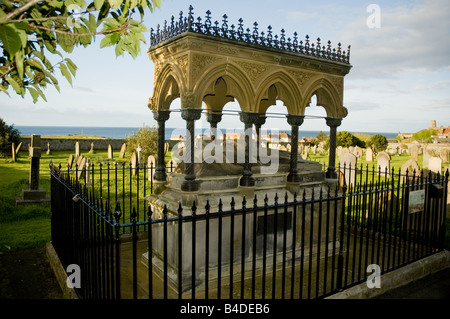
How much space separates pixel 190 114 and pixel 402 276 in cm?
470

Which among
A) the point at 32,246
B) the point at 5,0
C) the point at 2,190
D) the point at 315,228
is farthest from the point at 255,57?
the point at 2,190

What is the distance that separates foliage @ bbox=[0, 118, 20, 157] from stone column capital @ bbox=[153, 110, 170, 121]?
2246 centimetres

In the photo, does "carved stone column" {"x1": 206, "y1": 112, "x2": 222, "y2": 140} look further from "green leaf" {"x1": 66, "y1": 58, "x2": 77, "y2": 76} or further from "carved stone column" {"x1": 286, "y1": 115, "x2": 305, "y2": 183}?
"green leaf" {"x1": 66, "y1": 58, "x2": 77, "y2": 76}

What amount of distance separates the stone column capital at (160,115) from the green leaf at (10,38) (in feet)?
16.5

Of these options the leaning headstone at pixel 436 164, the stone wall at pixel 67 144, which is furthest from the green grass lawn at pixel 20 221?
the stone wall at pixel 67 144

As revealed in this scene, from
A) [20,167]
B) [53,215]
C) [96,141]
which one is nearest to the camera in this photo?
[53,215]

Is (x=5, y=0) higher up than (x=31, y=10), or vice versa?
(x=31, y=10)

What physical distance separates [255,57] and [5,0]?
4.64 m

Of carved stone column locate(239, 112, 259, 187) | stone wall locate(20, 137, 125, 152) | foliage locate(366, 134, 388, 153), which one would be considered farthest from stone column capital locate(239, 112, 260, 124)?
stone wall locate(20, 137, 125, 152)

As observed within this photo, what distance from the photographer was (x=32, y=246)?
276 inches

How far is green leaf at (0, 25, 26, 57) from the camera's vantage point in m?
1.71

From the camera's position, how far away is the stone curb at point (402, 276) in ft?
16.5
